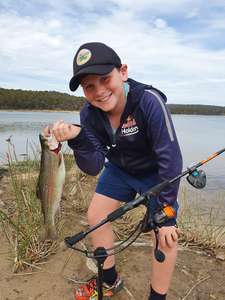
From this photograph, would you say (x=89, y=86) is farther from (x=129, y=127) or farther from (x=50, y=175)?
(x=50, y=175)

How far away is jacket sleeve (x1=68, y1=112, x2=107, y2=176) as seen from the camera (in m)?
3.24

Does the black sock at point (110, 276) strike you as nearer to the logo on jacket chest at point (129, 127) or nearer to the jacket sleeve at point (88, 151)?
the jacket sleeve at point (88, 151)

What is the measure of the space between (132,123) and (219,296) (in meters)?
1.92

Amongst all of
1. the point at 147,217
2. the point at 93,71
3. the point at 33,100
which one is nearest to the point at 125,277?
the point at 147,217

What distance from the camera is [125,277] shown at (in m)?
4.02

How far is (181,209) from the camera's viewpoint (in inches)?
223

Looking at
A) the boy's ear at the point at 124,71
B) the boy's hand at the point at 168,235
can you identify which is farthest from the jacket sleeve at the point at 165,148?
the boy's ear at the point at 124,71

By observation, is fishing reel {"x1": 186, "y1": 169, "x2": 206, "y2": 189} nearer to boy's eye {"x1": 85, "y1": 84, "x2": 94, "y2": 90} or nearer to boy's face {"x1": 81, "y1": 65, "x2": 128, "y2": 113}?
boy's face {"x1": 81, "y1": 65, "x2": 128, "y2": 113}

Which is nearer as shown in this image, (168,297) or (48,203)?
(48,203)

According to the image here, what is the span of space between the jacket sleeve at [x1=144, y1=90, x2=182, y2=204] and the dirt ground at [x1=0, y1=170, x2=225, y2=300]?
122 centimetres

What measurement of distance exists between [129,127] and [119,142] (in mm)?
186

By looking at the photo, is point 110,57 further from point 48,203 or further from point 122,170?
point 48,203

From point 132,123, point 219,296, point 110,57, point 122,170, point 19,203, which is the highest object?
point 110,57

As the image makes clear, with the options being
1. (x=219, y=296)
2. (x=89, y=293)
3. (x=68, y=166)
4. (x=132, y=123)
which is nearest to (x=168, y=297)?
(x=219, y=296)
